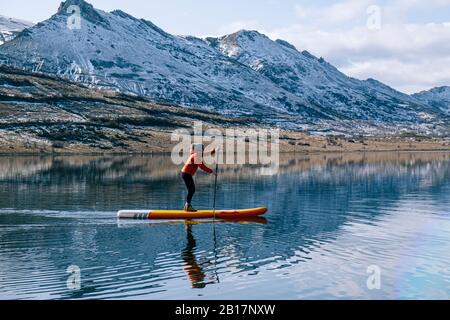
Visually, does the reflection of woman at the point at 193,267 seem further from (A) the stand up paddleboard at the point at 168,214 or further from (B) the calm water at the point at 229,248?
(A) the stand up paddleboard at the point at 168,214

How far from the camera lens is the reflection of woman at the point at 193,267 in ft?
88.4

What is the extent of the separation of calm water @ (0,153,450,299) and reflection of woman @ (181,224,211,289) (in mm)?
58

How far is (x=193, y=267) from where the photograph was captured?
1182 inches

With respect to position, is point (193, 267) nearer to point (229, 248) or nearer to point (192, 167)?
point (229, 248)

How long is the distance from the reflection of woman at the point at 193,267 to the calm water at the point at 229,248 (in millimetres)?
58

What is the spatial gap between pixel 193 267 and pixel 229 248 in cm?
550

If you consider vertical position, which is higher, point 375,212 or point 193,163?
point 193,163

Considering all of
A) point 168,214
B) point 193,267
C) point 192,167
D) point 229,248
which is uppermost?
point 192,167

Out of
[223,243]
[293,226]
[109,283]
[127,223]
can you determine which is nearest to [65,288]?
[109,283]

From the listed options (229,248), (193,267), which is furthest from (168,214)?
(193,267)

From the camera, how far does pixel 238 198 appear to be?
6581 cm

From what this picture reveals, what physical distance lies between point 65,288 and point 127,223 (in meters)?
18.8

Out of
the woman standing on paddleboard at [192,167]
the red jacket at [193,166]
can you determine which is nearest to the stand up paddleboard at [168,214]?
the woman standing on paddleboard at [192,167]
